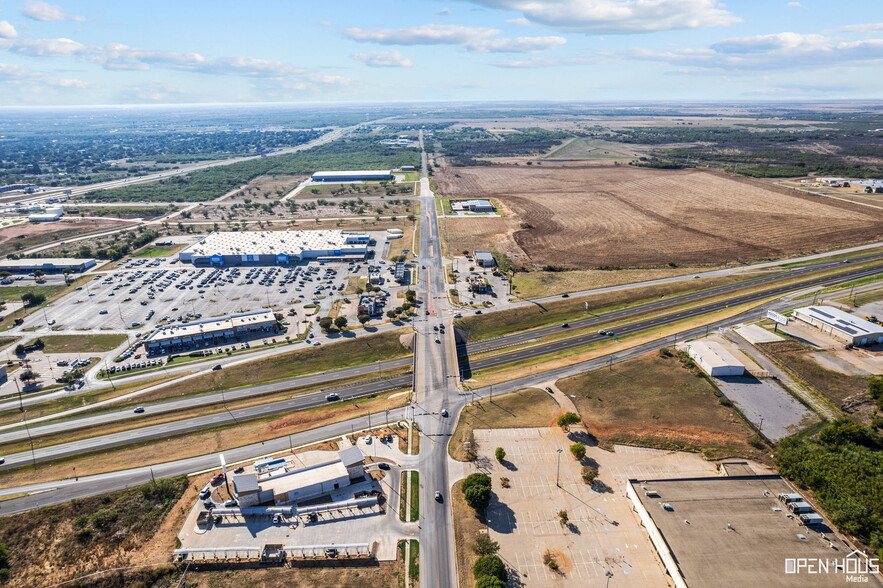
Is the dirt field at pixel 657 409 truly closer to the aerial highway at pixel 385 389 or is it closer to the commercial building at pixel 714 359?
the commercial building at pixel 714 359

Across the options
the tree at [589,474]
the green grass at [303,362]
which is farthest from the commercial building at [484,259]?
the tree at [589,474]

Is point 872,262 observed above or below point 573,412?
above

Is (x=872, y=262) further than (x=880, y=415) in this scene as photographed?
Yes

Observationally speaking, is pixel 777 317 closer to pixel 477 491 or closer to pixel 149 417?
pixel 477 491

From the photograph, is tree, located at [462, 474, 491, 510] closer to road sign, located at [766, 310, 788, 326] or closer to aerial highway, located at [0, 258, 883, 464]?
aerial highway, located at [0, 258, 883, 464]

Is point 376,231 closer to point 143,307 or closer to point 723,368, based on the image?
point 143,307

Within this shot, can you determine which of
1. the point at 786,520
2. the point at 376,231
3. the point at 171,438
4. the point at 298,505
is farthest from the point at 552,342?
the point at 376,231

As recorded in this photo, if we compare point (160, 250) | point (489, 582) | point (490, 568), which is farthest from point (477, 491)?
point (160, 250)
